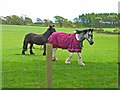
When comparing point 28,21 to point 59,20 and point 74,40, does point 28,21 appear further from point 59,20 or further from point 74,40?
point 74,40

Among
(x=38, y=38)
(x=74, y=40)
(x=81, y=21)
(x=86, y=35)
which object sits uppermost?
(x=81, y=21)

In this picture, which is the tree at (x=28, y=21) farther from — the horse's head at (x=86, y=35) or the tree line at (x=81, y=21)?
the horse's head at (x=86, y=35)

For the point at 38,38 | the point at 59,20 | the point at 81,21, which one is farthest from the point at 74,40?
the point at 59,20

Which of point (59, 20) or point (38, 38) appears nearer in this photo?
point (38, 38)

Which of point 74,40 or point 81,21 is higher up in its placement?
point 81,21

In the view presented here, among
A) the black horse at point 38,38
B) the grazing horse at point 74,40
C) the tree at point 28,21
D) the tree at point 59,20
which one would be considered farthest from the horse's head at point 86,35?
the tree at point 28,21

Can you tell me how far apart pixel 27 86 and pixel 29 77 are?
1.16 meters

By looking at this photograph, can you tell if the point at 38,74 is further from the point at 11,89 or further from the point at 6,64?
the point at 6,64

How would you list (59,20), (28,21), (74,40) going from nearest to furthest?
1. (74,40)
2. (59,20)
3. (28,21)

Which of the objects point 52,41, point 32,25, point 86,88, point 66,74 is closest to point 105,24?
point 32,25

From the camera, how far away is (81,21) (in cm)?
2300

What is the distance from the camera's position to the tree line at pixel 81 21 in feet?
71.6

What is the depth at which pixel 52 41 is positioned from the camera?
1268cm

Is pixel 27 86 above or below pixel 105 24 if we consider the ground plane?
below
